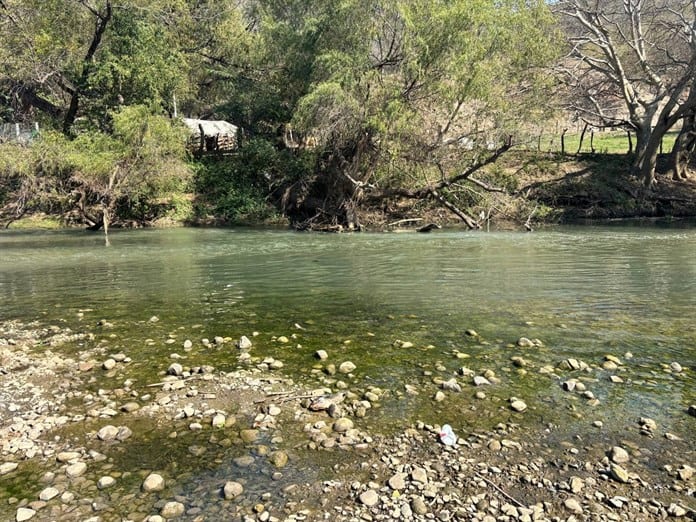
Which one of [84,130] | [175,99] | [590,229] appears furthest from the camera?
[175,99]

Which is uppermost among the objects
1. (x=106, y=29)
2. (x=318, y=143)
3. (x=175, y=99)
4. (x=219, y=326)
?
(x=106, y=29)

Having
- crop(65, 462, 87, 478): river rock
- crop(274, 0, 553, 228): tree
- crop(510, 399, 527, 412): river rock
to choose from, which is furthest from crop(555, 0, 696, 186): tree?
crop(65, 462, 87, 478): river rock

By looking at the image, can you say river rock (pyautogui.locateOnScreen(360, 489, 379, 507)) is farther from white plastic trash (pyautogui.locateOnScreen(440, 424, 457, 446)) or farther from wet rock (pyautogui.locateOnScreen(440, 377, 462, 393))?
wet rock (pyautogui.locateOnScreen(440, 377, 462, 393))

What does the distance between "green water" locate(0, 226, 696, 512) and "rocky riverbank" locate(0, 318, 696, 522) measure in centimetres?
36

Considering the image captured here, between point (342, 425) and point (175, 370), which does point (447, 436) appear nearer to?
point (342, 425)

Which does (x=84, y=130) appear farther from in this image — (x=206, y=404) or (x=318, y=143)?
(x=206, y=404)

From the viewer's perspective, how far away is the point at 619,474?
4.41 metres

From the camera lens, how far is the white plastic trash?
16.4ft

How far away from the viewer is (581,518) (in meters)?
3.95

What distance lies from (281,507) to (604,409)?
3.60 m

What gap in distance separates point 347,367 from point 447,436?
2.19m

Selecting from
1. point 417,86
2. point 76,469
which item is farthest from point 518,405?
point 417,86

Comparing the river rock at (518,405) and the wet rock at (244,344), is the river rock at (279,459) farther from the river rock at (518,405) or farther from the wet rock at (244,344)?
the wet rock at (244,344)

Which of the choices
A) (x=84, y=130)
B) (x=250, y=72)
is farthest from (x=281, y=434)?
(x=250, y=72)
